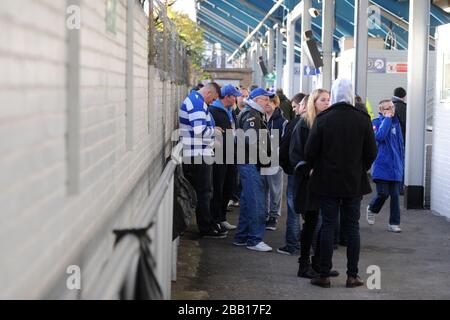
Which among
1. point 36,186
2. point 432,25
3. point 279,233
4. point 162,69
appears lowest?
point 279,233

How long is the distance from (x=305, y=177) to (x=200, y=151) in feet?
7.45

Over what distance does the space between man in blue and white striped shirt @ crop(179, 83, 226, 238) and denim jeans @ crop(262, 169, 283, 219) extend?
0.70 meters

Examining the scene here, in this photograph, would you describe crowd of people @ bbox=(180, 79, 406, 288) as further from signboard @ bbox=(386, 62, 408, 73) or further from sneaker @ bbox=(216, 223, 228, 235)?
signboard @ bbox=(386, 62, 408, 73)

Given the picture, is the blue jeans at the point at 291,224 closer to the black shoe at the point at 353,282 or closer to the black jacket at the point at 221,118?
the black shoe at the point at 353,282

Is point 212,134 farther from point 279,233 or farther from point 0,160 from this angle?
point 0,160

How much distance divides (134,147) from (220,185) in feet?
15.0

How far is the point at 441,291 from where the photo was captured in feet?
22.9

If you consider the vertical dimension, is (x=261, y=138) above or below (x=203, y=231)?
above

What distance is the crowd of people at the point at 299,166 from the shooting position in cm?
670

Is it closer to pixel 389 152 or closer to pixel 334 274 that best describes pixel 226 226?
pixel 389 152

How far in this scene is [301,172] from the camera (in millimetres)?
7254

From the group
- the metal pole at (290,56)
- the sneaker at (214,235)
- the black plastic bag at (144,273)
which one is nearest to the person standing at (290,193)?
the sneaker at (214,235)

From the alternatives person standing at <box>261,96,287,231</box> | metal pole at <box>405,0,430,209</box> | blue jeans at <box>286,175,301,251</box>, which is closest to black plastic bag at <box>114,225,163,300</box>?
blue jeans at <box>286,175,301,251</box>
